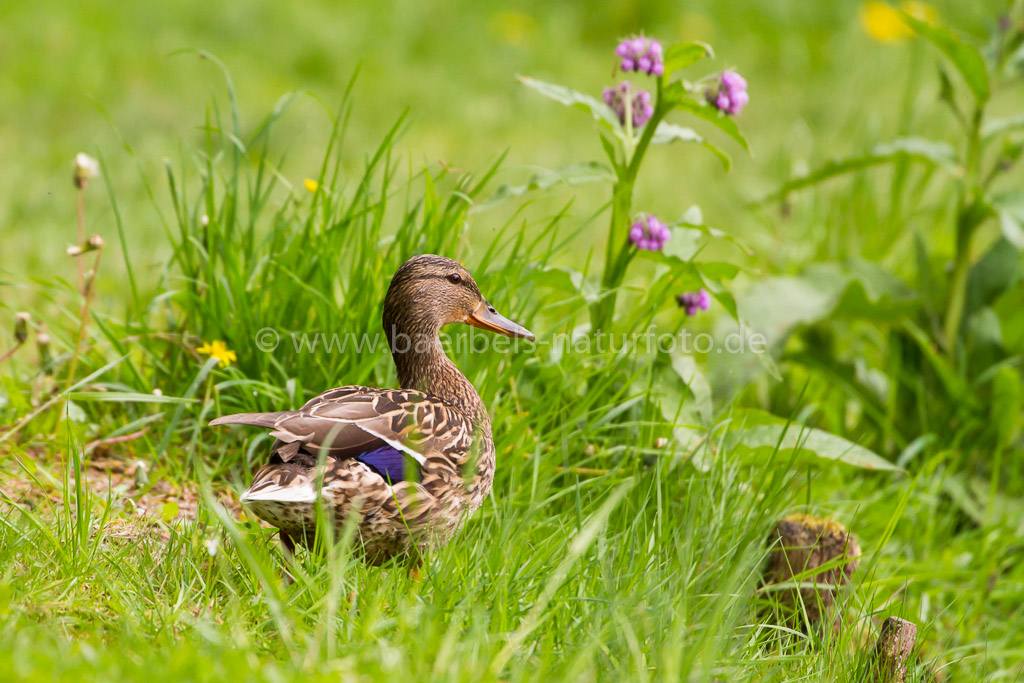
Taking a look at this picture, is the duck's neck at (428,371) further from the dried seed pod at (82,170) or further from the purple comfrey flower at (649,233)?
the dried seed pod at (82,170)

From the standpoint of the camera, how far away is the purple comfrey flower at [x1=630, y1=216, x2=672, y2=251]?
11.2 feet

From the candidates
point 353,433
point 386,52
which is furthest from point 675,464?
point 386,52

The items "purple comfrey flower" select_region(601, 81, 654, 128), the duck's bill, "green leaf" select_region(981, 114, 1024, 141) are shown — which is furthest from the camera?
"green leaf" select_region(981, 114, 1024, 141)

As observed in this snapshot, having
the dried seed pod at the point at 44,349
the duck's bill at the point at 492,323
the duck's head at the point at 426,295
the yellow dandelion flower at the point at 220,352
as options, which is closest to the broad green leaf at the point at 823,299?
the duck's bill at the point at 492,323

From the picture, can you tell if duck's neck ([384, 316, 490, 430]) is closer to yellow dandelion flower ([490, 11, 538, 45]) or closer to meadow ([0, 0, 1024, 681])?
meadow ([0, 0, 1024, 681])

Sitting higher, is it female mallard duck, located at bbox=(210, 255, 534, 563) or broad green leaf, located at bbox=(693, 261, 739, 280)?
broad green leaf, located at bbox=(693, 261, 739, 280)

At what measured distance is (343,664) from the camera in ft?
6.56

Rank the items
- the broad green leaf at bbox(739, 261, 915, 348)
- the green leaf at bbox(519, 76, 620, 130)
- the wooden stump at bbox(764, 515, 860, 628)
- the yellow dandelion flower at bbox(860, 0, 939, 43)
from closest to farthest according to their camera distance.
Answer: the wooden stump at bbox(764, 515, 860, 628) → the green leaf at bbox(519, 76, 620, 130) → the broad green leaf at bbox(739, 261, 915, 348) → the yellow dandelion flower at bbox(860, 0, 939, 43)

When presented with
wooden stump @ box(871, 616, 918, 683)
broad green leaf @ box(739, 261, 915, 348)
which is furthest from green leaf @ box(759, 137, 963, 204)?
wooden stump @ box(871, 616, 918, 683)

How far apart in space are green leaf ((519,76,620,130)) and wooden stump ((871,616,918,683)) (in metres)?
1.84

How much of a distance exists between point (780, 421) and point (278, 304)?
1.84 m

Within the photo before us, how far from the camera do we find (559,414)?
3.44 meters

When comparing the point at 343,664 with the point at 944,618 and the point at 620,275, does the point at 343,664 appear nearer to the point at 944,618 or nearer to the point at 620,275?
the point at 620,275

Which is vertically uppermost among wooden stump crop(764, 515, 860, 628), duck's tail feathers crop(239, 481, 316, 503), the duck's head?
the duck's head
